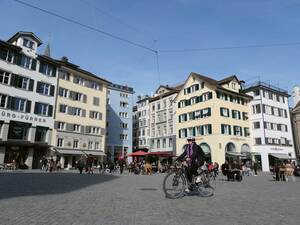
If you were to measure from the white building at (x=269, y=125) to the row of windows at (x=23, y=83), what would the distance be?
36147 millimetres

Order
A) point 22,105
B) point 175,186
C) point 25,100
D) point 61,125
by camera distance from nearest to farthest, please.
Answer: point 175,186 → point 22,105 → point 25,100 → point 61,125

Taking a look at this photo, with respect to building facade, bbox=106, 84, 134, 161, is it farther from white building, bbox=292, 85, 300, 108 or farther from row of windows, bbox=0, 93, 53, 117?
white building, bbox=292, 85, 300, 108

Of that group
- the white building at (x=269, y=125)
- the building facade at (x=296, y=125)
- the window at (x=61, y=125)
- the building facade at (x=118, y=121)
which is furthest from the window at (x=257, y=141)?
the window at (x=61, y=125)

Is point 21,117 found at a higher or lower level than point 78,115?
lower

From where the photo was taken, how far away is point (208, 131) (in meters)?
44.8

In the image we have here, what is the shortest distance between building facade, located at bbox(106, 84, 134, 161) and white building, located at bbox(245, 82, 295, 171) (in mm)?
27349

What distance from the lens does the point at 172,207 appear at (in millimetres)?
6699

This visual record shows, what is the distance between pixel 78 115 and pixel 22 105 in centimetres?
1026

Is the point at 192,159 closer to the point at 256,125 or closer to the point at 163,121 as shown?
the point at 256,125

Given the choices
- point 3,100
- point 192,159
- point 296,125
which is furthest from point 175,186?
point 296,125

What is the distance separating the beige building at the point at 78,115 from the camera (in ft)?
140

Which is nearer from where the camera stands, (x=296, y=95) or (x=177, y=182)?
(x=177, y=182)

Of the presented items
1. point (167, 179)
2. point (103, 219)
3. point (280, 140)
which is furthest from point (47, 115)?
point (280, 140)

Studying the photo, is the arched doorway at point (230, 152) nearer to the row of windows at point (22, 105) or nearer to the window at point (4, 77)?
the row of windows at point (22, 105)
